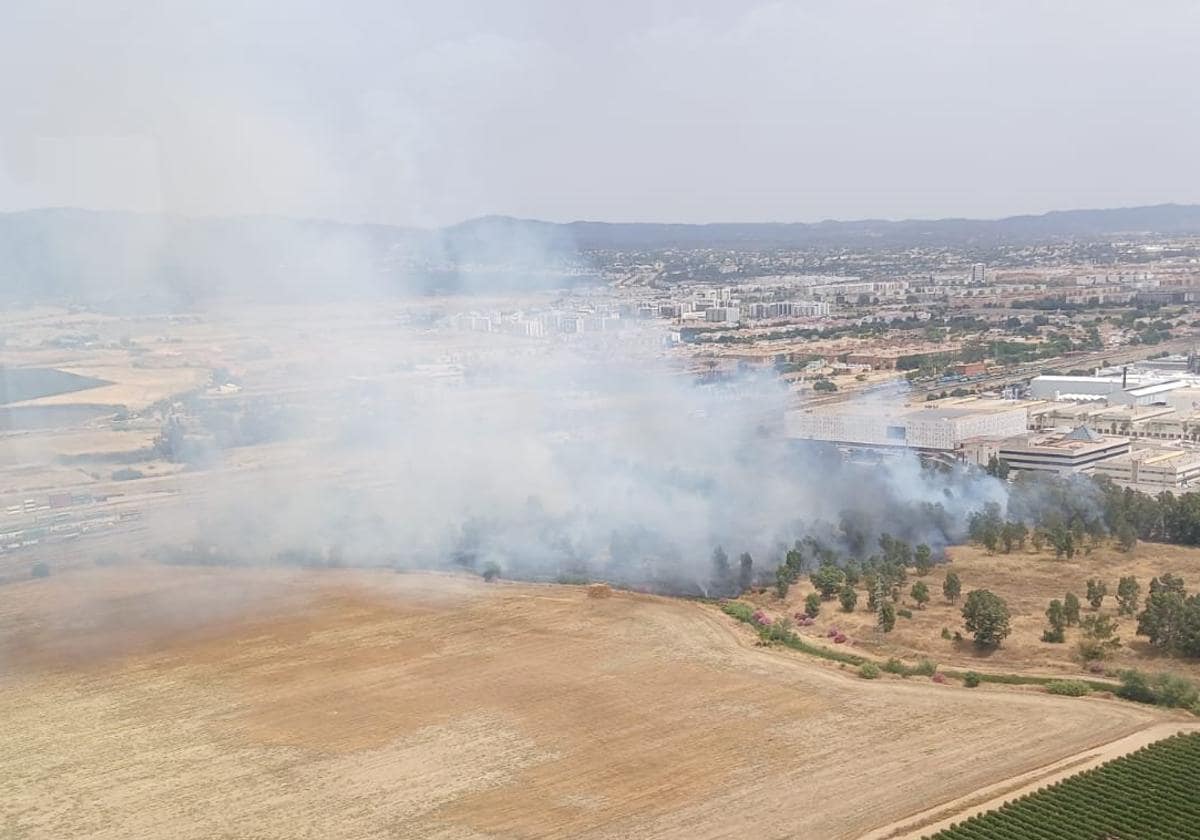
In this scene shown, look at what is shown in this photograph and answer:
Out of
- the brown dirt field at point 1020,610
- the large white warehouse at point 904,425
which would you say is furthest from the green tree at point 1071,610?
the large white warehouse at point 904,425

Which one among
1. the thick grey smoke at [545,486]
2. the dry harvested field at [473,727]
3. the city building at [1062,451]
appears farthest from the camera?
the city building at [1062,451]

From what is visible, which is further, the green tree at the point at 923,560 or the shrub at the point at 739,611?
the green tree at the point at 923,560

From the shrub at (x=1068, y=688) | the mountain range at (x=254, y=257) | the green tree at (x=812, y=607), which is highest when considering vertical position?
the mountain range at (x=254, y=257)

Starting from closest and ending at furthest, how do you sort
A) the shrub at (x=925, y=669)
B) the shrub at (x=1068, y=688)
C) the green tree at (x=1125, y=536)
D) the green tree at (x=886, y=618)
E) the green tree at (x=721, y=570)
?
the shrub at (x=1068, y=688), the shrub at (x=925, y=669), the green tree at (x=886, y=618), the green tree at (x=721, y=570), the green tree at (x=1125, y=536)

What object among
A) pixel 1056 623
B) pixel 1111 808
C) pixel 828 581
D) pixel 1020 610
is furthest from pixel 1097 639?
pixel 1111 808

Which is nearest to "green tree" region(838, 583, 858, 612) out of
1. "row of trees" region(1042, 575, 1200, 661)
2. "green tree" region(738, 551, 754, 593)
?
"green tree" region(738, 551, 754, 593)

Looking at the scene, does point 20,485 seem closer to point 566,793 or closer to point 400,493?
point 400,493

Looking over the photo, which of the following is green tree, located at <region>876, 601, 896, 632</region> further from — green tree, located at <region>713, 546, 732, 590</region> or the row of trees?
green tree, located at <region>713, 546, 732, 590</region>

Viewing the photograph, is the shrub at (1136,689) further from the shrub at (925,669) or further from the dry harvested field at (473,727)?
the shrub at (925,669)
